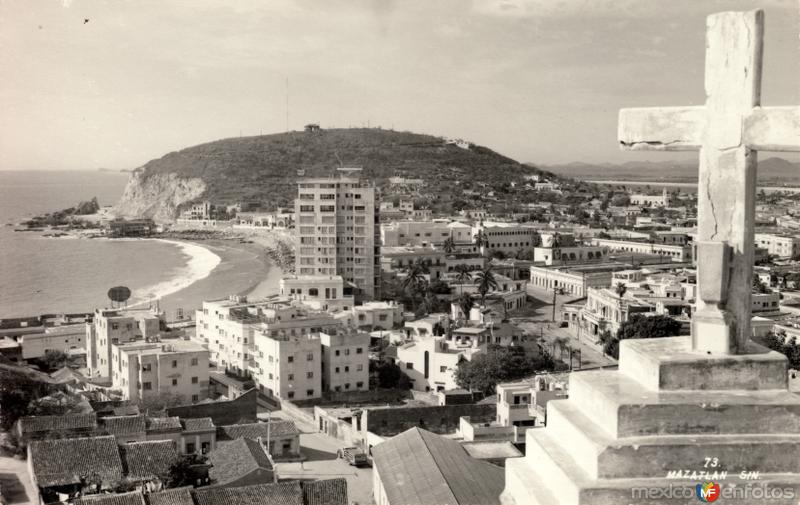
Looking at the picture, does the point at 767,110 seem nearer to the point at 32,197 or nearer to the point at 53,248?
the point at 53,248

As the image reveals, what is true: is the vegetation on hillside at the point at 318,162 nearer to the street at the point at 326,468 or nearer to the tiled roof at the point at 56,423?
the street at the point at 326,468

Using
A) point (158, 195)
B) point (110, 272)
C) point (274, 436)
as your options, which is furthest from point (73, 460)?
point (158, 195)

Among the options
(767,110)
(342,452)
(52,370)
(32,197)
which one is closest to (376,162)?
(32,197)

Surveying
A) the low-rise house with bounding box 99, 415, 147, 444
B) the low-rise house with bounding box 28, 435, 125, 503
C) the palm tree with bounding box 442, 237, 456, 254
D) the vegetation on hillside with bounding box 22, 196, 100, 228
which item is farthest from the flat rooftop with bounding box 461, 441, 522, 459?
the vegetation on hillside with bounding box 22, 196, 100, 228

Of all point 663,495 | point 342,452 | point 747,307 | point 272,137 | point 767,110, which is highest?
point 272,137

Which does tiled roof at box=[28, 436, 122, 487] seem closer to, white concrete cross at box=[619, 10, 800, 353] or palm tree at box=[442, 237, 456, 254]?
white concrete cross at box=[619, 10, 800, 353]

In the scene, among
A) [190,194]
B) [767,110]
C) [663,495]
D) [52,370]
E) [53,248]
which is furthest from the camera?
[190,194]

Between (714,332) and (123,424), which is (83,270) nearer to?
(123,424)

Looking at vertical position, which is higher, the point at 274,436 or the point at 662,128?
the point at 662,128
